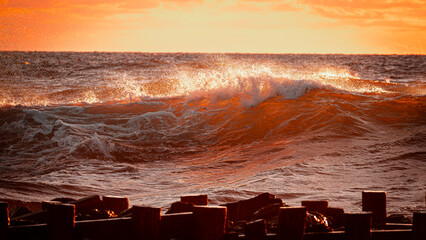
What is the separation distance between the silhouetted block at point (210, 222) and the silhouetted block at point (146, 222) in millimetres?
232

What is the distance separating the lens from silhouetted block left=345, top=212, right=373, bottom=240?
266cm

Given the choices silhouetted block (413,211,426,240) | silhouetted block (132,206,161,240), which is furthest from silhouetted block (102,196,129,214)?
silhouetted block (413,211,426,240)

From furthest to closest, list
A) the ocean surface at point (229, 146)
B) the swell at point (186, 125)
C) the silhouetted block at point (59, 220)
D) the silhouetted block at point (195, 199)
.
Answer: the swell at point (186, 125) → the ocean surface at point (229, 146) → the silhouetted block at point (195, 199) → the silhouetted block at point (59, 220)

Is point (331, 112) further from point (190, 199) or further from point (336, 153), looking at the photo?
point (190, 199)

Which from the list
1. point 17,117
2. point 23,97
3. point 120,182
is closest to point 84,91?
point 23,97

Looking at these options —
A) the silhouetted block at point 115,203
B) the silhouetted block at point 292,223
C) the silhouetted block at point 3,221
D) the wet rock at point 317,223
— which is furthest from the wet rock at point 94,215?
the wet rock at point 317,223

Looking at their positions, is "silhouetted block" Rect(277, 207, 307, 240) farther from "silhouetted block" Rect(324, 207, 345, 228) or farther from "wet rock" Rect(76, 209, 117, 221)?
"wet rock" Rect(76, 209, 117, 221)

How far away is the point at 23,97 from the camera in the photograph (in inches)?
723

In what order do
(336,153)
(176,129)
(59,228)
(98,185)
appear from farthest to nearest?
1. (176,129)
2. (336,153)
3. (98,185)
4. (59,228)

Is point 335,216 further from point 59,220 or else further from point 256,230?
point 59,220

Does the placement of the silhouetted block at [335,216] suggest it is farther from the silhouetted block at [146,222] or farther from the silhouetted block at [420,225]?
the silhouetted block at [146,222]

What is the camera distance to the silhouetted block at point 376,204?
10.7ft

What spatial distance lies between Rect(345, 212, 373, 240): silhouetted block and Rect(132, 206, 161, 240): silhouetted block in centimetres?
112

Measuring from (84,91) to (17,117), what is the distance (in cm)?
923
